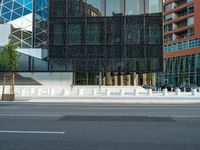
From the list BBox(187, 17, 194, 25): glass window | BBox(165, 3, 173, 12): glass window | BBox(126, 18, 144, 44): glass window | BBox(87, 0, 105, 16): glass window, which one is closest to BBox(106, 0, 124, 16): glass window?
BBox(87, 0, 105, 16): glass window

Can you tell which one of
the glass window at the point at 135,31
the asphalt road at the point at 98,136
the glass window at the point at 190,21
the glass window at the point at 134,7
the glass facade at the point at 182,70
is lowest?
the asphalt road at the point at 98,136

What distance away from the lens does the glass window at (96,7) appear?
48750 mm

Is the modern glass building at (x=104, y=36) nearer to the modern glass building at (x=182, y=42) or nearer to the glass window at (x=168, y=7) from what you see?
the modern glass building at (x=182, y=42)

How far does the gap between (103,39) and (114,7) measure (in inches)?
211

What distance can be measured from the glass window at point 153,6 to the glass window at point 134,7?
0.76 meters

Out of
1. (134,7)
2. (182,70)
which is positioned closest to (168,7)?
(182,70)

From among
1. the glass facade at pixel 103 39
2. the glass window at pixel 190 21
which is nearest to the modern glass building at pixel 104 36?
the glass facade at pixel 103 39

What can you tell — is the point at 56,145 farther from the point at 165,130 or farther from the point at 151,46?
the point at 151,46

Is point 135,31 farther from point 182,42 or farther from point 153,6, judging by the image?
point 182,42

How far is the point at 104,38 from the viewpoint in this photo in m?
48.2

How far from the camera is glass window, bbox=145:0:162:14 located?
48406 mm

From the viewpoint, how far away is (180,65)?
8131cm

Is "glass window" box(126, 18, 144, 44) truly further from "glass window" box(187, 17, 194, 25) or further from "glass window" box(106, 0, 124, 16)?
"glass window" box(187, 17, 194, 25)

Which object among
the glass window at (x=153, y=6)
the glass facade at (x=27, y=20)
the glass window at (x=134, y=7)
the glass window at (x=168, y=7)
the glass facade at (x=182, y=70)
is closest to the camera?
the glass window at (x=153, y=6)
